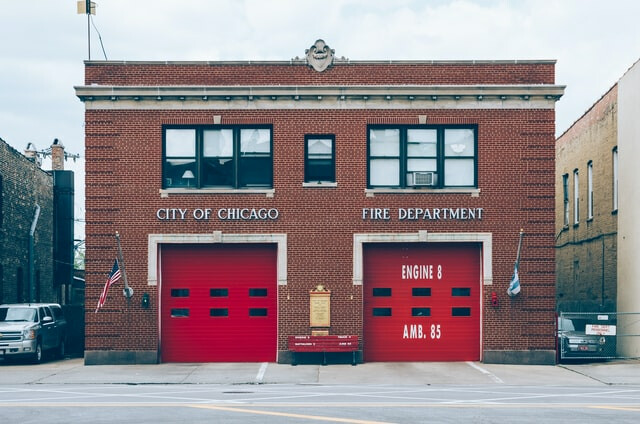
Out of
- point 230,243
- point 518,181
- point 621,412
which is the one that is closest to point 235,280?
point 230,243

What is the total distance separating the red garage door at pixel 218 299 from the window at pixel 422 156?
13.8 feet

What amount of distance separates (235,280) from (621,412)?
13.4 metres

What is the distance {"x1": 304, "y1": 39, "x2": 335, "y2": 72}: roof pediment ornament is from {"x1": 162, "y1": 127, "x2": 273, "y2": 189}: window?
7.52 ft

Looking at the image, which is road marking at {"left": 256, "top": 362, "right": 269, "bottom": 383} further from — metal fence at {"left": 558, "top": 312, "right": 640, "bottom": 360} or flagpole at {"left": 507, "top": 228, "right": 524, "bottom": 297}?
metal fence at {"left": 558, "top": 312, "right": 640, "bottom": 360}

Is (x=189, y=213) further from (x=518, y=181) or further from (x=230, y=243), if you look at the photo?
(x=518, y=181)

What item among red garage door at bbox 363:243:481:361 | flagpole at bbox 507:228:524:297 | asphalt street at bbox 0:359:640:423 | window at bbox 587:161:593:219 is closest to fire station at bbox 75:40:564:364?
flagpole at bbox 507:228:524:297

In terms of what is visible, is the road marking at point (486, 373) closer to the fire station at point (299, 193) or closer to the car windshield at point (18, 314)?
the fire station at point (299, 193)

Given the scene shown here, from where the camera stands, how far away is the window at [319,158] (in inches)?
1073

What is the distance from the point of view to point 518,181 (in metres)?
27.0

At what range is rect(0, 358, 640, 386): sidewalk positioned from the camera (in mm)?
23281

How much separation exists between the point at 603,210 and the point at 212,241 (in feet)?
52.2

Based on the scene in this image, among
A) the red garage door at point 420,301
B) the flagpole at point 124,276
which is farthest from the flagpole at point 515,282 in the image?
the flagpole at point 124,276

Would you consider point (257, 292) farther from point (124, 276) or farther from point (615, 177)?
point (615, 177)

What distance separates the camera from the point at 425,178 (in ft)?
89.3
